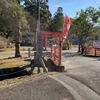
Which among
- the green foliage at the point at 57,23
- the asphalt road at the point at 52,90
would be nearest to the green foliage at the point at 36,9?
the green foliage at the point at 57,23

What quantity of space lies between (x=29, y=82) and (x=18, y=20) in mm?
9369

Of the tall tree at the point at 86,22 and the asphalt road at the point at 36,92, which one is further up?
the tall tree at the point at 86,22

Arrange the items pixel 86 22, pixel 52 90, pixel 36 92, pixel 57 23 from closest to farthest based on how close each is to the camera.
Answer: pixel 36 92 → pixel 52 90 → pixel 86 22 → pixel 57 23

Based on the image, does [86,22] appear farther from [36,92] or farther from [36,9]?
[36,92]

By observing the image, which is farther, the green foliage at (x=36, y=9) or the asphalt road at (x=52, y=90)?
the green foliage at (x=36, y=9)

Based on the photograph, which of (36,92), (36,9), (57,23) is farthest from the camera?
(57,23)

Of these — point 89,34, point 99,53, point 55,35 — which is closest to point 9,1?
point 55,35

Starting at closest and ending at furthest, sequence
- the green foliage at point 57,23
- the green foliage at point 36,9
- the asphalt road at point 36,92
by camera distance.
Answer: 1. the asphalt road at point 36,92
2. the green foliage at point 36,9
3. the green foliage at point 57,23

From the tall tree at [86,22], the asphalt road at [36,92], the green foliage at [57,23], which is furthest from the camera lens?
the green foliage at [57,23]

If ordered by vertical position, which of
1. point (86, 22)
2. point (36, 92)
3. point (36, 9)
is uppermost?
point (36, 9)

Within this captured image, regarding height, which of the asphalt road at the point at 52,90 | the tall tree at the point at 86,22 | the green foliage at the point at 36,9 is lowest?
the asphalt road at the point at 52,90

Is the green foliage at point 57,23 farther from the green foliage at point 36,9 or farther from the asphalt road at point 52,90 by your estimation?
the asphalt road at point 52,90

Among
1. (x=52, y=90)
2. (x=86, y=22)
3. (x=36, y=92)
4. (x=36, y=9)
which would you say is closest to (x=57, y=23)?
(x=36, y=9)

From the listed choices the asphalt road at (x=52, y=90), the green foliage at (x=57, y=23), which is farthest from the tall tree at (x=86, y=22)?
the green foliage at (x=57, y=23)
